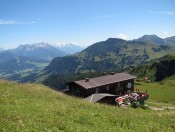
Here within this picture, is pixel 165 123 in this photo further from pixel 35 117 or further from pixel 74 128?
pixel 35 117

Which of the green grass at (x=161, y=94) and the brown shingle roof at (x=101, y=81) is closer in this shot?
the brown shingle roof at (x=101, y=81)

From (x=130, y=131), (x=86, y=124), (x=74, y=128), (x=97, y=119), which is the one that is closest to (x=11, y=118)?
(x=74, y=128)

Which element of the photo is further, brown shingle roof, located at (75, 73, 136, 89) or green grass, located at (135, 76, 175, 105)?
green grass, located at (135, 76, 175, 105)

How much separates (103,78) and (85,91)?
46.8ft

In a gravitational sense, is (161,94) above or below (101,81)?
below

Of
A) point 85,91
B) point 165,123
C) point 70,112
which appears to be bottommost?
point 85,91

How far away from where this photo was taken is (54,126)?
19.0 metres

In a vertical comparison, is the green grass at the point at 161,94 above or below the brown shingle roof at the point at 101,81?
below

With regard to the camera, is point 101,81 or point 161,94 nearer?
point 101,81

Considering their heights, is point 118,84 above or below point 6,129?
below

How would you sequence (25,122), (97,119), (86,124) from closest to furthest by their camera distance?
(25,122) < (86,124) < (97,119)

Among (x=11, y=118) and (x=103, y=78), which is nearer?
(x=11, y=118)

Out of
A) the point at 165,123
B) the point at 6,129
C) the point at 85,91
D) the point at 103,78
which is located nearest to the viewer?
the point at 6,129

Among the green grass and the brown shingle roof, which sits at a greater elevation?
the brown shingle roof
